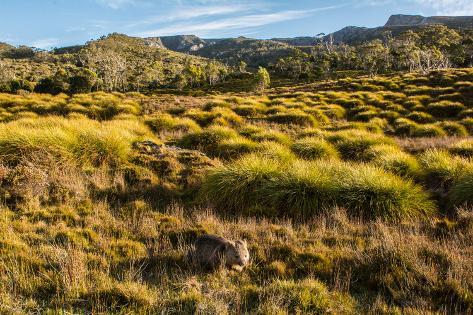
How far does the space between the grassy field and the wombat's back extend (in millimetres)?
161

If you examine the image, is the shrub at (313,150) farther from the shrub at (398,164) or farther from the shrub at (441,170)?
the shrub at (441,170)

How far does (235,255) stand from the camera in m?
4.62

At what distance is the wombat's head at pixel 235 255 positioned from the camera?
15.1 ft

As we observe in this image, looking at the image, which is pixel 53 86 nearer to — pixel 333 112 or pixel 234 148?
pixel 333 112

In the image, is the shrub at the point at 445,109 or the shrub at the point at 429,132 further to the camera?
the shrub at the point at 445,109

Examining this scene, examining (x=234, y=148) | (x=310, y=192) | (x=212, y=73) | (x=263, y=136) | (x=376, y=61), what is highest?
(x=376, y=61)

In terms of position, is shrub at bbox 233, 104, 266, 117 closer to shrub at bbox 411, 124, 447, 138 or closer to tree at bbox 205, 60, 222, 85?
shrub at bbox 411, 124, 447, 138

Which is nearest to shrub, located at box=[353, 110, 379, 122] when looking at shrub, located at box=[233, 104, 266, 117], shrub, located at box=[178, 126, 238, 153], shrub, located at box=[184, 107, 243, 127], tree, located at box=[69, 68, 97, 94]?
shrub, located at box=[233, 104, 266, 117]

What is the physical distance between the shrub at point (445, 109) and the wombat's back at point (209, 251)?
22.8m

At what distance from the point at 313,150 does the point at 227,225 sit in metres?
6.29

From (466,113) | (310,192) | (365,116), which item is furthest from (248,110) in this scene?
(310,192)

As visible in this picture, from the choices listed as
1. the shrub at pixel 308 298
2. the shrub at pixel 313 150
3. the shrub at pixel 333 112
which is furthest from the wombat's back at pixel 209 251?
the shrub at pixel 333 112

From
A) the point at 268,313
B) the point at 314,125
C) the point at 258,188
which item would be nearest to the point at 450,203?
the point at 258,188

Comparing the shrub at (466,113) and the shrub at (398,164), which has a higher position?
the shrub at (466,113)
